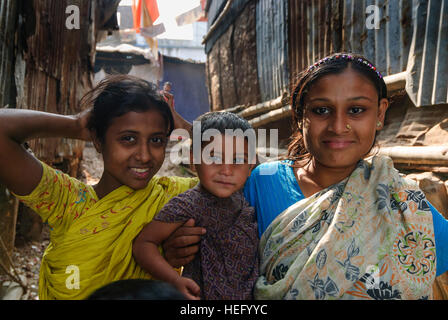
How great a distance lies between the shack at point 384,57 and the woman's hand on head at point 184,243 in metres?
1.58

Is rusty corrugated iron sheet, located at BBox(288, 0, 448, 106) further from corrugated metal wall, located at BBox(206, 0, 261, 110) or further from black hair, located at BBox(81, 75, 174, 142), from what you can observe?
black hair, located at BBox(81, 75, 174, 142)

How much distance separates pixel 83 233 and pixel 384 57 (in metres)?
2.91

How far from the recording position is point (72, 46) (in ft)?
16.0

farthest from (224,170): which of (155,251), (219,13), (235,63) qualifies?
(219,13)

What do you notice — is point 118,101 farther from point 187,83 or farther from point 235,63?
point 187,83

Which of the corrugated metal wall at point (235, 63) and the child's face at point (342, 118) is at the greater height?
the corrugated metal wall at point (235, 63)

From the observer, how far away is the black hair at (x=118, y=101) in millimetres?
1493

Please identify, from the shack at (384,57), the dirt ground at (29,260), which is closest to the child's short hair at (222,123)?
the shack at (384,57)

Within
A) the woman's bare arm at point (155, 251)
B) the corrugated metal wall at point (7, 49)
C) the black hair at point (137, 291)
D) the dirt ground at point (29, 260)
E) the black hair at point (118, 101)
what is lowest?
the dirt ground at point (29, 260)

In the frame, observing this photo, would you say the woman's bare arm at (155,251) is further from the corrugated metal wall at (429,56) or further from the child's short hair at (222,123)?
the corrugated metal wall at (429,56)

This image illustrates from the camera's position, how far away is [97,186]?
160cm

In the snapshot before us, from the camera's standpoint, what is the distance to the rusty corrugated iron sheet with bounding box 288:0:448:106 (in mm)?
2258

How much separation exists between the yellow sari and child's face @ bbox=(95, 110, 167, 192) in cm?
11

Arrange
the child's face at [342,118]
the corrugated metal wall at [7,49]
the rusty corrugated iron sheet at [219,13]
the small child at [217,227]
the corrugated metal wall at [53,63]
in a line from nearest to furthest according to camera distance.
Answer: the small child at [217,227]
the child's face at [342,118]
the corrugated metal wall at [7,49]
the corrugated metal wall at [53,63]
the rusty corrugated iron sheet at [219,13]
